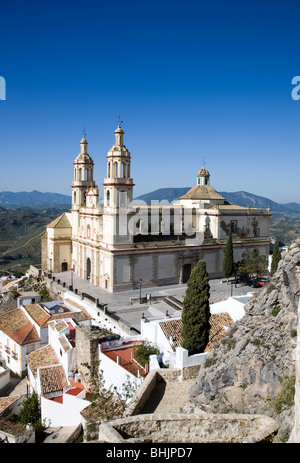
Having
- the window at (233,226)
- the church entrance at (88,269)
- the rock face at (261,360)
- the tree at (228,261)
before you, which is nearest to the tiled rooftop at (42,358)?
the rock face at (261,360)

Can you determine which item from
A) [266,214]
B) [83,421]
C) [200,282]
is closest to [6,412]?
[83,421]

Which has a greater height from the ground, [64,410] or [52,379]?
[52,379]

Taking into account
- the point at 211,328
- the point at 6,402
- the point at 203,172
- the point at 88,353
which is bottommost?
the point at 6,402

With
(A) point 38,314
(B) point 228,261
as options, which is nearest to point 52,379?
(A) point 38,314

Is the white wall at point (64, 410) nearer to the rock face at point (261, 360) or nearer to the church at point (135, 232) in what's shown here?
the rock face at point (261, 360)

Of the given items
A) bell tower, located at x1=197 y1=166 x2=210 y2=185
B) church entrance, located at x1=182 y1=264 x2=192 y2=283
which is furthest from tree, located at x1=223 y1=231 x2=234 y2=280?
bell tower, located at x1=197 y1=166 x2=210 y2=185

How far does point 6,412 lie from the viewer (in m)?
16.6

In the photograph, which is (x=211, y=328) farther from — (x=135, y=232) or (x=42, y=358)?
(x=135, y=232)

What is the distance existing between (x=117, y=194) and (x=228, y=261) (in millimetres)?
9632

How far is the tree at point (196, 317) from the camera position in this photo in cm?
1420

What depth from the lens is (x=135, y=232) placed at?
29031 mm

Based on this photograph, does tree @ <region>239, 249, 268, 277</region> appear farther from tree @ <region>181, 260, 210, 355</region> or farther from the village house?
tree @ <region>181, 260, 210, 355</region>

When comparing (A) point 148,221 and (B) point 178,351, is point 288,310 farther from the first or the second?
(A) point 148,221

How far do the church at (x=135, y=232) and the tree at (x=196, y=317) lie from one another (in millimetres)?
12272
